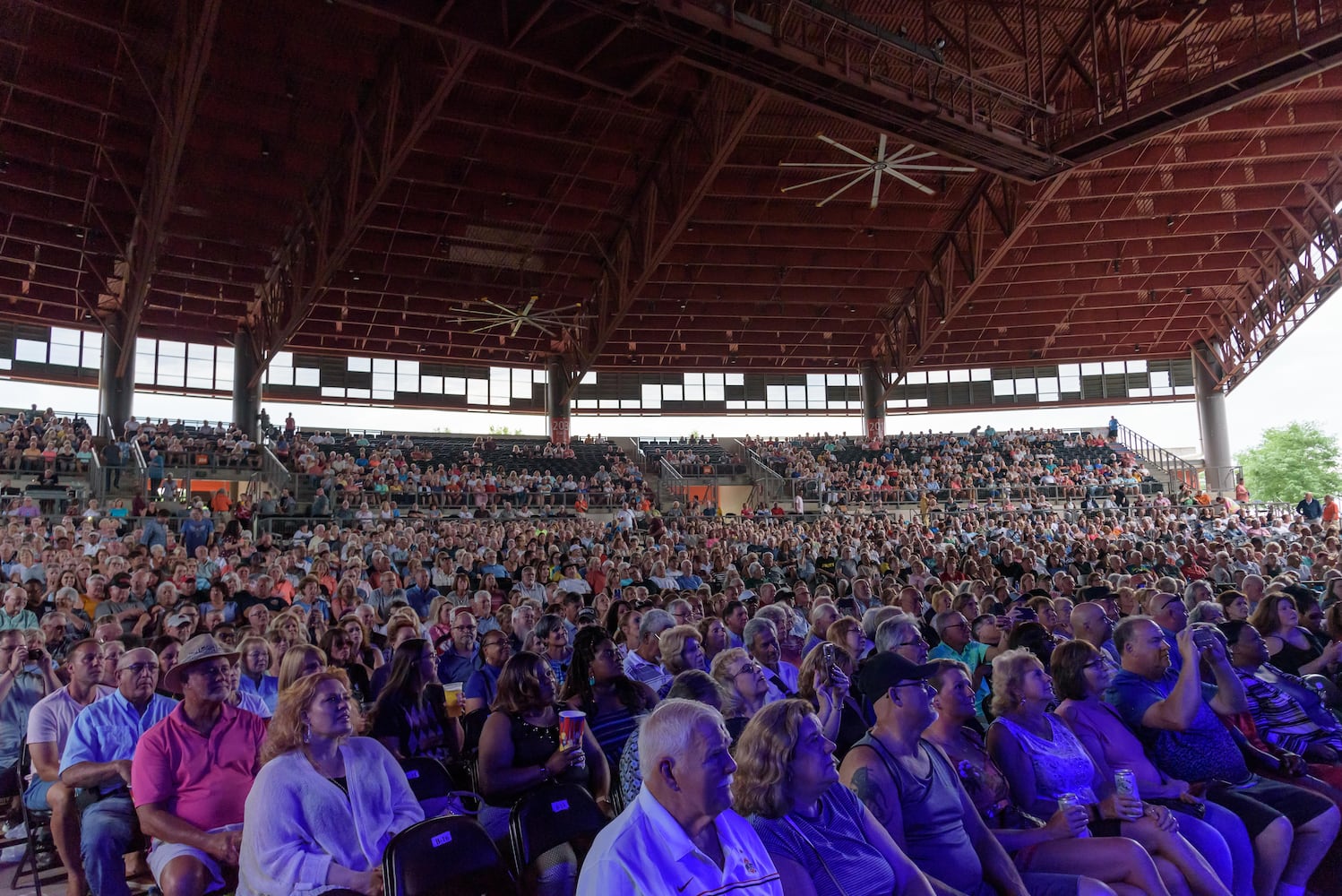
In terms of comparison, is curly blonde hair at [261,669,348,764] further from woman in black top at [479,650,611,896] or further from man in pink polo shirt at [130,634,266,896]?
woman in black top at [479,650,611,896]

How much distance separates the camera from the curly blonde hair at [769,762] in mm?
2355

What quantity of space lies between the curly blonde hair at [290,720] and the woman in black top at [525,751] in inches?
32.8

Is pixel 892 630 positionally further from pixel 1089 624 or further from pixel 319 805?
pixel 319 805

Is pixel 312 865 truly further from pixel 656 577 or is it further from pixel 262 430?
pixel 262 430

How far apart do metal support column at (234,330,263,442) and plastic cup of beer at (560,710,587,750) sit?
22943 millimetres

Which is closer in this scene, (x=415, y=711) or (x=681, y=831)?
(x=681, y=831)

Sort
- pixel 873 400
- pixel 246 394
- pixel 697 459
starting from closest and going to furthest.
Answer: pixel 246 394, pixel 697 459, pixel 873 400

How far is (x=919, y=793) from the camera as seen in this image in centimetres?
281

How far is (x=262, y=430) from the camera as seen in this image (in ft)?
78.1

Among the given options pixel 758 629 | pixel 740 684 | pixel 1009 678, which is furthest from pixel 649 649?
pixel 1009 678

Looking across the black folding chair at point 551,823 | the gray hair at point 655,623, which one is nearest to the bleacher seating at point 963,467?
the gray hair at point 655,623

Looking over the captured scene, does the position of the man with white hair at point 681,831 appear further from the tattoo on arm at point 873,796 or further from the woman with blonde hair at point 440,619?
the woman with blonde hair at point 440,619

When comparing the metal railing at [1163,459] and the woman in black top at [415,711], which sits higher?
the metal railing at [1163,459]

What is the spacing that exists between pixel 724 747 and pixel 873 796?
89 cm
